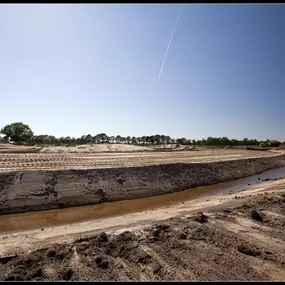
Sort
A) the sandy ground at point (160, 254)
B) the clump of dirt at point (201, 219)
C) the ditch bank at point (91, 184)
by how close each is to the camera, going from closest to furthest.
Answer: the sandy ground at point (160, 254), the clump of dirt at point (201, 219), the ditch bank at point (91, 184)

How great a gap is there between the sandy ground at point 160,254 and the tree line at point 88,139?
56.2m

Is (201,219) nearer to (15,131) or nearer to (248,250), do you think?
(248,250)

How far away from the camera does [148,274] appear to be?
17.6ft

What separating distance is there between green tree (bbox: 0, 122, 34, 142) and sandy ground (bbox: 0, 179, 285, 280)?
59.9 meters

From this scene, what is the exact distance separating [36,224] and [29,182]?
11.6 ft

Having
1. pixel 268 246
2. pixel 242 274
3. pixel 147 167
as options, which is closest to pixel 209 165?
pixel 147 167

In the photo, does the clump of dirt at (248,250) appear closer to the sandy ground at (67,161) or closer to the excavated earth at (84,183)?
the excavated earth at (84,183)

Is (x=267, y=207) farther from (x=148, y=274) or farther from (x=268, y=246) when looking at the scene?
(x=148, y=274)

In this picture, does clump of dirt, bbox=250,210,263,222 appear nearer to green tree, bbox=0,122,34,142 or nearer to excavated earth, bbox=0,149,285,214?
excavated earth, bbox=0,149,285,214

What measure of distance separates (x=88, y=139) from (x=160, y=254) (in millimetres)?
90260

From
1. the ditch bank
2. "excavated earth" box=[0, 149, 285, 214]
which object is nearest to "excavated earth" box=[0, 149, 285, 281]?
the ditch bank

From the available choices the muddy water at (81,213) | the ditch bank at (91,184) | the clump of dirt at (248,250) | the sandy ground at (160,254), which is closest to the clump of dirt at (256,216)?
the sandy ground at (160,254)

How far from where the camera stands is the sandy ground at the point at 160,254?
17.6 feet

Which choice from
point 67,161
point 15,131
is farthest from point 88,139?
point 67,161
